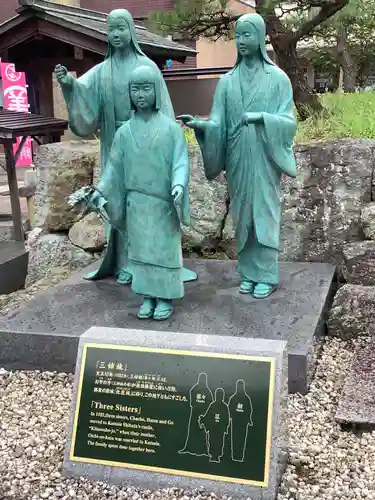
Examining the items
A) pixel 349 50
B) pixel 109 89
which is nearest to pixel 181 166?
pixel 109 89

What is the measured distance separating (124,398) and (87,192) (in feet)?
4.79

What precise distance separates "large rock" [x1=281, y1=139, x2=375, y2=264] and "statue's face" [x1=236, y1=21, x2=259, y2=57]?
1.31m

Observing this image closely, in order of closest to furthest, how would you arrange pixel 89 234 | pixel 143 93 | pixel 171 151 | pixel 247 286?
pixel 143 93
pixel 171 151
pixel 247 286
pixel 89 234

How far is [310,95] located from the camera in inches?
259

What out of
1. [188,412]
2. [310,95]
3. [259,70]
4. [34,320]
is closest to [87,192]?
[34,320]

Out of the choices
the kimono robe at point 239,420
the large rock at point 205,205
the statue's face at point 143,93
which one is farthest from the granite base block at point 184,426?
the large rock at point 205,205

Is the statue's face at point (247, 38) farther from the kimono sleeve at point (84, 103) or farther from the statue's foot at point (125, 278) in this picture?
the statue's foot at point (125, 278)

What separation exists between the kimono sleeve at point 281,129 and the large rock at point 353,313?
A: 986 millimetres

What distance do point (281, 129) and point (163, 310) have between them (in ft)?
4.35

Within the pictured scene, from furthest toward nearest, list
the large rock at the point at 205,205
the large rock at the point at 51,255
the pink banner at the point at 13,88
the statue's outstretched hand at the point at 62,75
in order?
1. the pink banner at the point at 13,88
2. the large rock at the point at 51,255
3. the large rock at the point at 205,205
4. the statue's outstretched hand at the point at 62,75

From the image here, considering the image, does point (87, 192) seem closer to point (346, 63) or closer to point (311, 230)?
point (311, 230)

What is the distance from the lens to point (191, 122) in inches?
144

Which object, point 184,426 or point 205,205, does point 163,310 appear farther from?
point 205,205

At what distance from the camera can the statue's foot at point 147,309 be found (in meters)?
3.78
